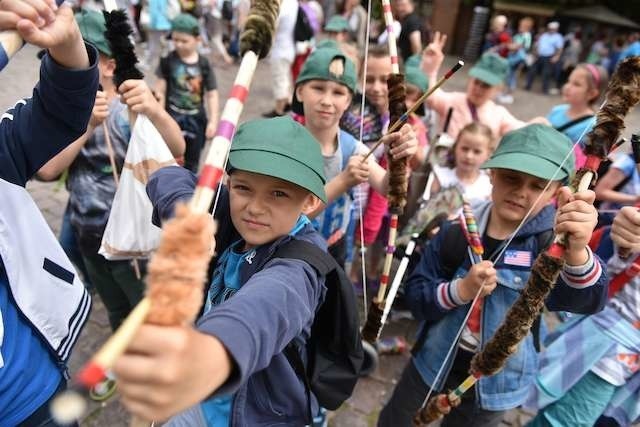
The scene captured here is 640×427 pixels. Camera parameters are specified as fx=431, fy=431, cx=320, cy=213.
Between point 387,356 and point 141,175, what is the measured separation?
82.7 inches

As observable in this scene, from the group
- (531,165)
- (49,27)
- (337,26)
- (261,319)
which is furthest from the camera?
(337,26)

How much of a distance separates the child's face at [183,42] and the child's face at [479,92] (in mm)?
2420

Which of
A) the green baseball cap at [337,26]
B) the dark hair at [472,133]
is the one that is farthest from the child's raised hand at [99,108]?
the green baseball cap at [337,26]

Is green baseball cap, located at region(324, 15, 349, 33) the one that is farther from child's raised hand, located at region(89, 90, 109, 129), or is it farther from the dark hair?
child's raised hand, located at region(89, 90, 109, 129)

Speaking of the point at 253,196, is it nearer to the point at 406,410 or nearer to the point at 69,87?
the point at 69,87

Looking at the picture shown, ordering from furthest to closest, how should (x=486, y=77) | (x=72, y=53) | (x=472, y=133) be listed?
1. (x=486, y=77)
2. (x=472, y=133)
3. (x=72, y=53)

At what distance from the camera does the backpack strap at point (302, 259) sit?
121 centimetres

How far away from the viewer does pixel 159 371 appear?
0.62 metres

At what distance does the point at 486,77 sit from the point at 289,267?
9.99ft

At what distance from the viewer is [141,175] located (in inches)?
73.9

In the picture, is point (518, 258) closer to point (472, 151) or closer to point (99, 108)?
point (472, 151)

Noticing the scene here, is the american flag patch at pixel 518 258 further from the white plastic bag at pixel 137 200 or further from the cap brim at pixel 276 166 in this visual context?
the white plastic bag at pixel 137 200

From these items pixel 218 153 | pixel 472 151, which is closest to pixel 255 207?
pixel 218 153

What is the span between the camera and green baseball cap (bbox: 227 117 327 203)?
124 centimetres
